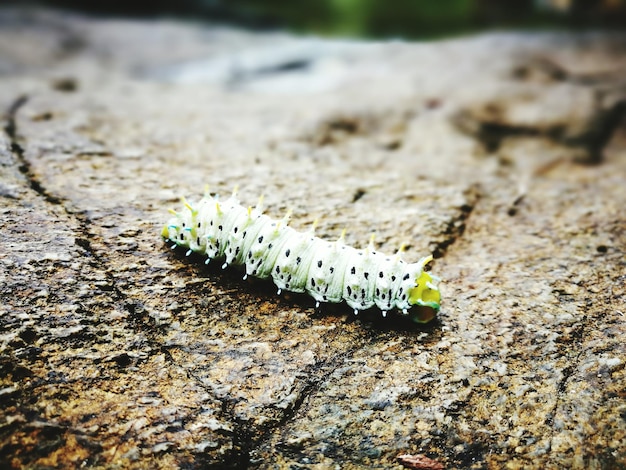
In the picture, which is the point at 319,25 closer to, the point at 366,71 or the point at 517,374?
the point at 366,71

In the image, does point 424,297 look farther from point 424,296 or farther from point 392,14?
point 392,14

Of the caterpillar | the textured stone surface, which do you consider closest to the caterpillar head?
the caterpillar

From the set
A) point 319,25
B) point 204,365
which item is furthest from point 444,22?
point 204,365

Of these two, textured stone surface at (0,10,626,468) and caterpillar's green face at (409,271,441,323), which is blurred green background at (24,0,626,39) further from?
caterpillar's green face at (409,271,441,323)

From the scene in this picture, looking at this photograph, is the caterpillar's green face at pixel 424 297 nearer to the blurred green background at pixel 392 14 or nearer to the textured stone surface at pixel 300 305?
the textured stone surface at pixel 300 305

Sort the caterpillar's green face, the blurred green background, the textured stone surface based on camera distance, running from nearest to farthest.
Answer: the textured stone surface < the caterpillar's green face < the blurred green background

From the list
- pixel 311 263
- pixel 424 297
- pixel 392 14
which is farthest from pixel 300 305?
pixel 392 14
